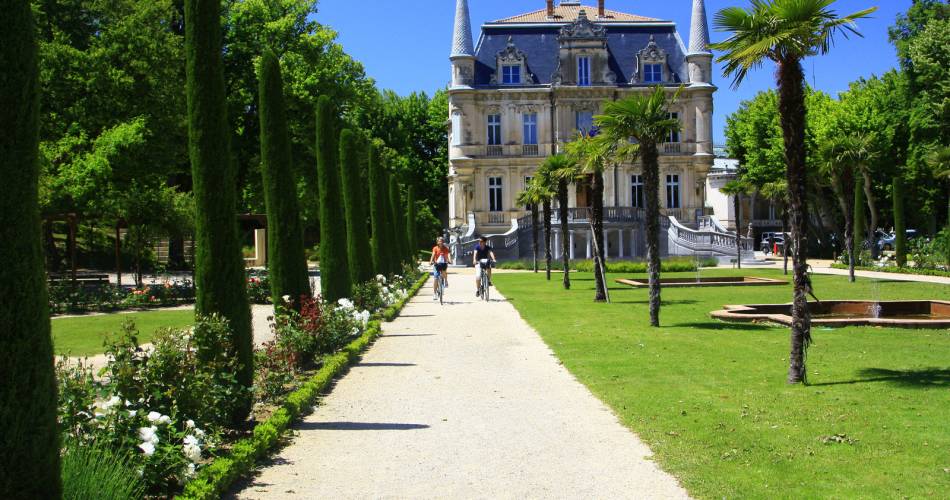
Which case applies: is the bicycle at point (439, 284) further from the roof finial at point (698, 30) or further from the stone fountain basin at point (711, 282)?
the roof finial at point (698, 30)

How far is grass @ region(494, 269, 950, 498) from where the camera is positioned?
287 inches

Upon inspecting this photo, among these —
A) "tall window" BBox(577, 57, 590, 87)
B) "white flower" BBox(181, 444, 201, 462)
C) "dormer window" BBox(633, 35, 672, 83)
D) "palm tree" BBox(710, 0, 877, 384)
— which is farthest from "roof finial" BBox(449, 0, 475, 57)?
"white flower" BBox(181, 444, 201, 462)

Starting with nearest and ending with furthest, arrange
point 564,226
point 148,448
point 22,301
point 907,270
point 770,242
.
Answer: point 22,301 → point 148,448 → point 564,226 → point 907,270 → point 770,242

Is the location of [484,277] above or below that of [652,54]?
below

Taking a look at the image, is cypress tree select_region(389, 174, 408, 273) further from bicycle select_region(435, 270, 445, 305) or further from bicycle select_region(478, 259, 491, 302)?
bicycle select_region(435, 270, 445, 305)

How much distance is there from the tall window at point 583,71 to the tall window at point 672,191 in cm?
852

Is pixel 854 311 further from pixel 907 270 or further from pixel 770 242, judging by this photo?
pixel 770 242

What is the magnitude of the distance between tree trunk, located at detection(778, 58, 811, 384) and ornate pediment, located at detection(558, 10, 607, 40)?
50.4 metres

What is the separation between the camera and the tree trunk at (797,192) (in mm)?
11609

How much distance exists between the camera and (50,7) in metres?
34.8

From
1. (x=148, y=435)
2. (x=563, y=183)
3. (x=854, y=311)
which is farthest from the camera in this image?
(x=563, y=183)

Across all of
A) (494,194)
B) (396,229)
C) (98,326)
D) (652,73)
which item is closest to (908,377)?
(98,326)

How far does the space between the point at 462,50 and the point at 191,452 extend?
5545 cm

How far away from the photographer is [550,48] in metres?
63.1
